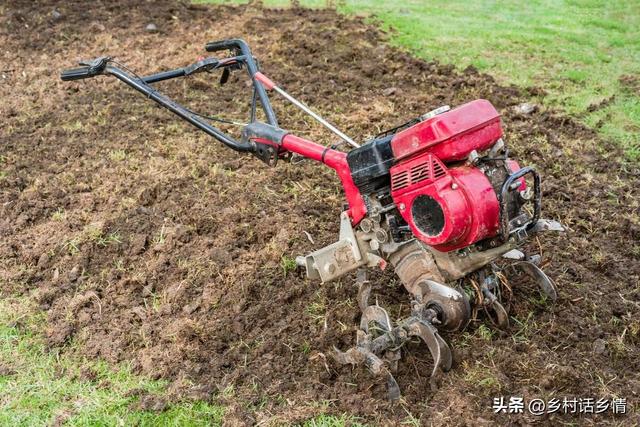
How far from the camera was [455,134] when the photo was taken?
10.3ft

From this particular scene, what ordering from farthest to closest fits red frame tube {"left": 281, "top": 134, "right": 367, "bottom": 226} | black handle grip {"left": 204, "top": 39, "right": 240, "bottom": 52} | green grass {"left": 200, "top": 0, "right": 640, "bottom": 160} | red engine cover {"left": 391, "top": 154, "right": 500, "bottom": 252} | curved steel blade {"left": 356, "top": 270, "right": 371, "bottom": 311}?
green grass {"left": 200, "top": 0, "right": 640, "bottom": 160} < black handle grip {"left": 204, "top": 39, "right": 240, "bottom": 52} < curved steel blade {"left": 356, "top": 270, "right": 371, "bottom": 311} < red frame tube {"left": 281, "top": 134, "right": 367, "bottom": 226} < red engine cover {"left": 391, "top": 154, "right": 500, "bottom": 252}

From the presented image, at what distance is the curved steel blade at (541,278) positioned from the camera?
3.95 meters

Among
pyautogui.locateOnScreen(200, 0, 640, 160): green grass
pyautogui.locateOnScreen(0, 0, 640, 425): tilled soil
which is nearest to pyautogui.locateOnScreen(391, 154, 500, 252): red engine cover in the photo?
pyautogui.locateOnScreen(0, 0, 640, 425): tilled soil

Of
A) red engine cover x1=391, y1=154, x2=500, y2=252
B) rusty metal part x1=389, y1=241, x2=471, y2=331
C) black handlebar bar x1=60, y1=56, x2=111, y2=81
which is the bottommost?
rusty metal part x1=389, y1=241, x2=471, y2=331

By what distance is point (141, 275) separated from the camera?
466 centimetres

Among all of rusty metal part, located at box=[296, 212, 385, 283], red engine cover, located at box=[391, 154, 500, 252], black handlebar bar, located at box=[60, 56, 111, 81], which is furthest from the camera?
black handlebar bar, located at box=[60, 56, 111, 81]

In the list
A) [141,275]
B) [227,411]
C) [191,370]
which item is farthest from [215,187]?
[227,411]

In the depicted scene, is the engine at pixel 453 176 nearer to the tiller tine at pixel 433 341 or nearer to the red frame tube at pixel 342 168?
the red frame tube at pixel 342 168

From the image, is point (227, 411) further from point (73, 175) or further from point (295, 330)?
point (73, 175)

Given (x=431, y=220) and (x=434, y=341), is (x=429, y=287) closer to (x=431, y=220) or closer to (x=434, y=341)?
(x=434, y=341)

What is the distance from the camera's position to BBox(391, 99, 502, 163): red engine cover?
124 inches

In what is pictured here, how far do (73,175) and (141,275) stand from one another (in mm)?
1673

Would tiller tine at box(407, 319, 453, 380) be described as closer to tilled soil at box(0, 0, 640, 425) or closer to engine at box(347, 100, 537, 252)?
tilled soil at box(0, 0, 640, 425)

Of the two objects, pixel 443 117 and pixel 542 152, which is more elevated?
pixel 443 117
